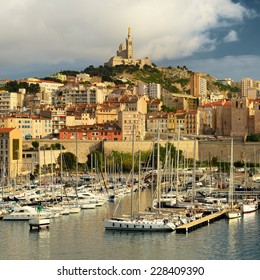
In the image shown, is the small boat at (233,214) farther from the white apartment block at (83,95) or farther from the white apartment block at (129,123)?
the white apartment block at (83,95)

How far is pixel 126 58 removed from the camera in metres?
43.7

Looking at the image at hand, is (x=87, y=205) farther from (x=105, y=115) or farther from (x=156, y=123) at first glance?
(x=105, y=115)

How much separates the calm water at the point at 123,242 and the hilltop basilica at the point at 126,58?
3296 centimetres

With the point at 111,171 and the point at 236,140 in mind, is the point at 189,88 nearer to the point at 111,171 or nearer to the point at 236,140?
the point at 236,140

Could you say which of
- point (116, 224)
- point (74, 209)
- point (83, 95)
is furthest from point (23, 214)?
point (83, 95)

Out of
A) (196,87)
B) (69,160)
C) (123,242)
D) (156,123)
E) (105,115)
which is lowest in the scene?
(123,242)

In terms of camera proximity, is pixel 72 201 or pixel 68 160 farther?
pixel 68 160

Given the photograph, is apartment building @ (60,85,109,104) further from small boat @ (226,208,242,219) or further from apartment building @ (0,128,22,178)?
small boat @ (226,208,242,219)

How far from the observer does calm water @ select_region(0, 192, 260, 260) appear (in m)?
7.55

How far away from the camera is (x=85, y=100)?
30672mm

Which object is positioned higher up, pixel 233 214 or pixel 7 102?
pixel 7 102

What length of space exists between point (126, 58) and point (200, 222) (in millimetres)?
34684
